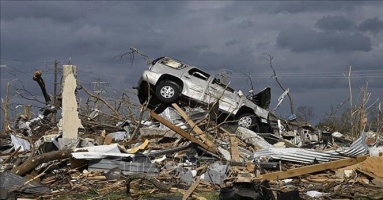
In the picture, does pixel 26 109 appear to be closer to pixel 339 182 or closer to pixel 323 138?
pixel 323 138

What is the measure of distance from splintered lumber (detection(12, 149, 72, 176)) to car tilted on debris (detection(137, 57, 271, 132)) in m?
6.15

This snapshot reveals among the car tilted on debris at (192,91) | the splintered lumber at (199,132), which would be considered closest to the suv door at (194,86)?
the car tilted on debris at (192,91)

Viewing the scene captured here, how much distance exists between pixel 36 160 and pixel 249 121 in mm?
8550

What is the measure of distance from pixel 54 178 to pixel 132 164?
1.56 metres

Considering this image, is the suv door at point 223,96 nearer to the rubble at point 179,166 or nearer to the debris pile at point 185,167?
the rubble at point 179,166

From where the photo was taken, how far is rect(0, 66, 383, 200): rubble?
10.2 m

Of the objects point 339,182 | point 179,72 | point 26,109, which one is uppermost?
point 179,72

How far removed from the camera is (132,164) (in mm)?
11648

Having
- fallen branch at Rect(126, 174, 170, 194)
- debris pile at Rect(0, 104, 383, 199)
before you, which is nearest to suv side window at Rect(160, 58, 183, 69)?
debris pile at Rect(0, 104, 383, 199)

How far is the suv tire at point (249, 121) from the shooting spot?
18.0 metres

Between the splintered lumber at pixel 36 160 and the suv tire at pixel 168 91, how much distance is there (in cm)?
645

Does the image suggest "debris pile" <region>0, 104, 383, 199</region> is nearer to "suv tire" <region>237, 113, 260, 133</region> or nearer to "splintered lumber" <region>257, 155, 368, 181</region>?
"splintered lumber" <region>257, 155, 368, 181</region>

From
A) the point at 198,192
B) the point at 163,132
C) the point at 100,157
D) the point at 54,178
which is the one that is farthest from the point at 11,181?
the point at 163,132

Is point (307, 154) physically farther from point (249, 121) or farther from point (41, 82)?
point (41, 82)
